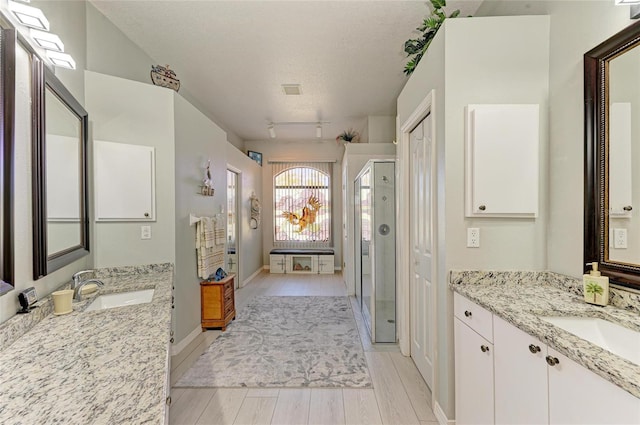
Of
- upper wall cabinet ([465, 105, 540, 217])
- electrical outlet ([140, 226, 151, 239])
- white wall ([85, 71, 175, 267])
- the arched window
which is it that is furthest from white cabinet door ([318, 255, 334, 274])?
upper wall cabinet ([465, 105, 540, 217])

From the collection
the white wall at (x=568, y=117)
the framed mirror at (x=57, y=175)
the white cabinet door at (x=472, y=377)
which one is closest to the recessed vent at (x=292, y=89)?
the framed mirror at (x=57, y=175)

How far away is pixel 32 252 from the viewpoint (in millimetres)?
1486

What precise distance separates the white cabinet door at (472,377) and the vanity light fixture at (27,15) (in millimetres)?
2590

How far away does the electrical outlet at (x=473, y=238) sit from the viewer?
70.6 inches

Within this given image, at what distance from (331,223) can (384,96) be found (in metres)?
3.28

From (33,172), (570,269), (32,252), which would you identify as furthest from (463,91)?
(32,252)

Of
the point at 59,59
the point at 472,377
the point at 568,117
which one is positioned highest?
the point at 59,59

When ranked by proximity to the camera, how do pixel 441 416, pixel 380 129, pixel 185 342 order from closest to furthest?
pixel 441 416, pixel 185 342, pixel 380 129

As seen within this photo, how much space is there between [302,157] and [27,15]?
5.61 m

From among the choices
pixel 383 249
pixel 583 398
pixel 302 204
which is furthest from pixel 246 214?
pixel 583 398

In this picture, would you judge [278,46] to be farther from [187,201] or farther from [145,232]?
[145,232]

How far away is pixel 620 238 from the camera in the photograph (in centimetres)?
136

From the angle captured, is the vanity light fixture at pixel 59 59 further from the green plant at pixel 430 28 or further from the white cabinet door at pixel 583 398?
the white cabinet door at pixel 583 398

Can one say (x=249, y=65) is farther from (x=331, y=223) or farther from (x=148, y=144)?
(x=331, y=223)
